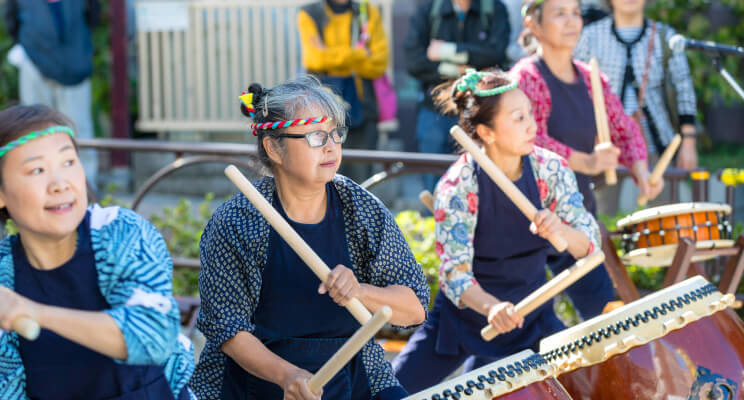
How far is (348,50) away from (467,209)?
3.01 meters

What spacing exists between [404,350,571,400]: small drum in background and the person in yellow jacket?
371 centimetres

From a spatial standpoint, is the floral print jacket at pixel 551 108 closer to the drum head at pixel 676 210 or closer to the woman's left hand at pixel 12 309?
the drum head at pixel 676 210

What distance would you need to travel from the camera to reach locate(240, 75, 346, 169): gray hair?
2756mm

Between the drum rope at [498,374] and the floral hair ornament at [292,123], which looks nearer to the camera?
the drum rope at [498,374]

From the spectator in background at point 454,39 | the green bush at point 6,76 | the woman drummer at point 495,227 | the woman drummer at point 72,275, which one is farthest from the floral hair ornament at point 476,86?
the green bush at point 6,76

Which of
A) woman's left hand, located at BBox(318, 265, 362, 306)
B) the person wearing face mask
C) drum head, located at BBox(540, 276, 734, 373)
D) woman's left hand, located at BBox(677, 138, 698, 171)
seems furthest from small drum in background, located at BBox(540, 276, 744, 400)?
the person wearing face mask

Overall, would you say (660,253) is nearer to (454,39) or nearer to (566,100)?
(566,100)

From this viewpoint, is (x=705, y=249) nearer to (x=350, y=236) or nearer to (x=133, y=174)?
(x=350, y=236)

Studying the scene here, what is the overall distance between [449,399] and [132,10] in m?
7.19

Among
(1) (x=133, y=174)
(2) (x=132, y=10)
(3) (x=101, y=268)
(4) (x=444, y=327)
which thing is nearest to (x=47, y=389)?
(3) (x=101, y=268)

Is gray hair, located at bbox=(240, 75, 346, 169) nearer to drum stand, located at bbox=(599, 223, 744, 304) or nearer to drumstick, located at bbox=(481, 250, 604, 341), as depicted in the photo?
drumstick, located at bbox=(481, 250, 604, 341)

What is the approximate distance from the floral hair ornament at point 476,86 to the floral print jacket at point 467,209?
229mm

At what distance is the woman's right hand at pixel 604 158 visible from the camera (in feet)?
12.6

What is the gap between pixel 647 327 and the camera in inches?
113
